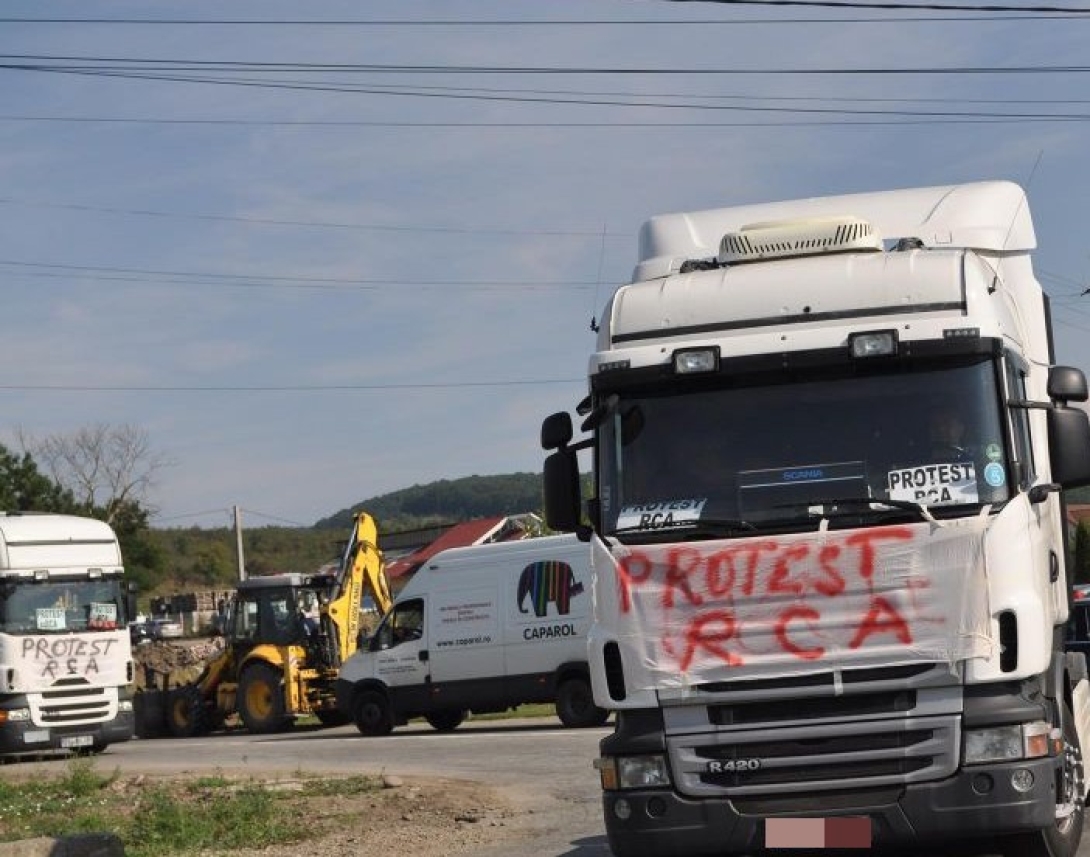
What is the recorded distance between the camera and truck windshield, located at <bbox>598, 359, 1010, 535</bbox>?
8969 millimetres

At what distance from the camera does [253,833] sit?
49.5ft

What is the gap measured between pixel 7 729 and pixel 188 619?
67.6 metres

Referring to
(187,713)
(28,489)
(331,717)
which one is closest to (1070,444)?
(331,717)

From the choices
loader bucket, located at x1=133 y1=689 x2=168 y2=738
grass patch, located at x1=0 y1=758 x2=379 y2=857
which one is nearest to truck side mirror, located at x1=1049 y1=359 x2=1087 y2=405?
grass patch, located at x1=0 y1=758 x2=379 y2=857

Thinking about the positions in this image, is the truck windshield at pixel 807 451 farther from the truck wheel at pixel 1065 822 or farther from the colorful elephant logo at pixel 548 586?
the colorful elephant logo at pixel 548 586

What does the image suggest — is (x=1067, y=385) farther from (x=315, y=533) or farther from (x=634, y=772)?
(x=315, y=533)

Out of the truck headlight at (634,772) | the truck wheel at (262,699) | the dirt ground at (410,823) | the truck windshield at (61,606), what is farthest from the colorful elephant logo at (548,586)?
the truck headlight at (634,772)

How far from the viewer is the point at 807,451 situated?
919 centimetres

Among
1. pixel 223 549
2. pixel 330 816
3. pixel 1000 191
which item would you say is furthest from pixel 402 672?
pixel 223 549

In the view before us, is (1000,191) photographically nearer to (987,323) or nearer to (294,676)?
(987,323)

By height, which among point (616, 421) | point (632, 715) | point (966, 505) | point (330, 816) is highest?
point (616, 421)

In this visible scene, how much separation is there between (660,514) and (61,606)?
20346 mm

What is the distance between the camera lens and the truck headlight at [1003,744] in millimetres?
8641

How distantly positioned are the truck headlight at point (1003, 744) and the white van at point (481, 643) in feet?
56.0
